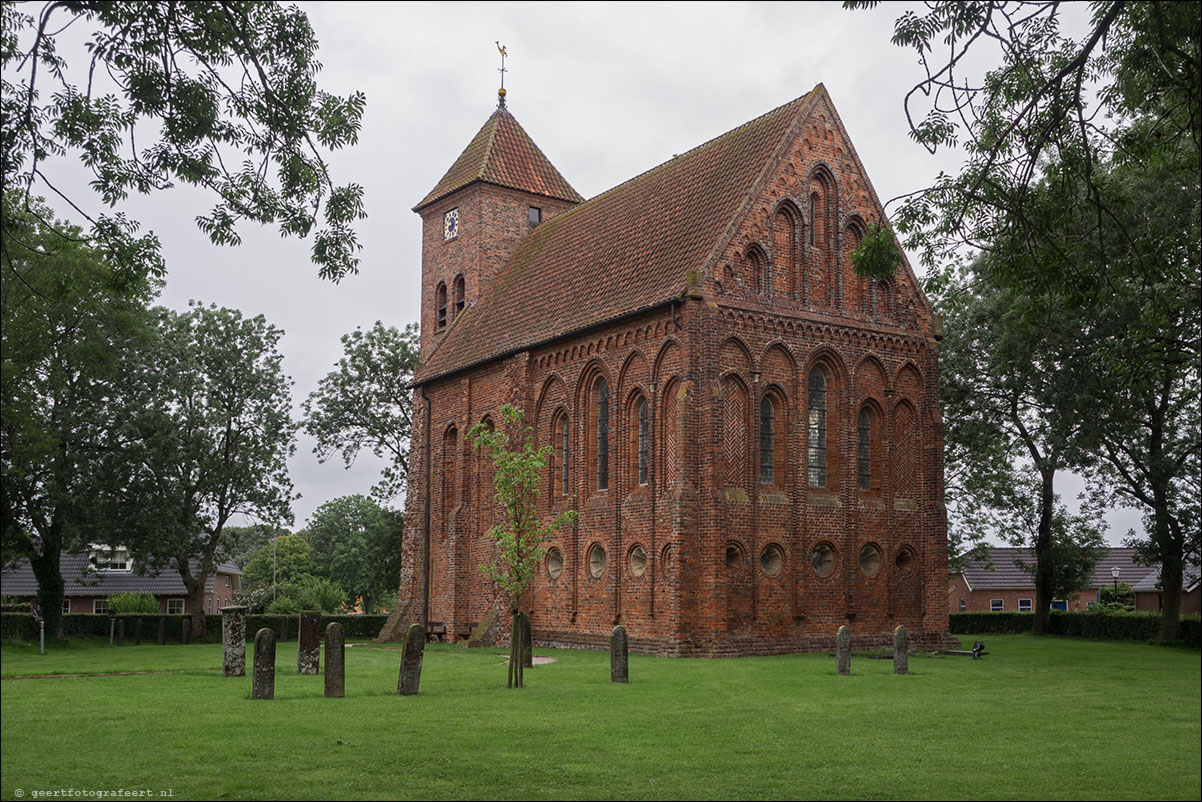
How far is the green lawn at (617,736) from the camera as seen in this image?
11.1 meters

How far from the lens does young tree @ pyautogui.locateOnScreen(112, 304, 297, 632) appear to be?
4159 cm

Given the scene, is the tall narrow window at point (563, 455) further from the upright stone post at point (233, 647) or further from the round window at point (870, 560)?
the upright stone post at point (233, 647)

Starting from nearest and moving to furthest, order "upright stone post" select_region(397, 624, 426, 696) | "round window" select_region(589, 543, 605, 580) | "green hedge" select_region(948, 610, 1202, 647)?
1. "upright stone post" select_region(397, 624, 426, 696)
2. "round window" select_region(589, 543, 605, 580)
3. "green hedge" select_region(948, 610, 1202, 647)

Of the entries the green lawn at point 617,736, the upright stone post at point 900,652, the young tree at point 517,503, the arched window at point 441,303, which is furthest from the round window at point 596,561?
the arched window at point 441,303

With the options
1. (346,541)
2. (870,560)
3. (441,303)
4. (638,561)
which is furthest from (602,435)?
(346,541)

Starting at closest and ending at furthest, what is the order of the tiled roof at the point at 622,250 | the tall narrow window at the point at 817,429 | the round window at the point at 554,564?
the tall narrow window at the point at 817,429, the tiled roof at the point at 622,250, the round window at the point at 554,564

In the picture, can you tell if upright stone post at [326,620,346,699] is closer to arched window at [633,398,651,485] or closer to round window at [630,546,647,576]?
round window at [630,546,647,576]

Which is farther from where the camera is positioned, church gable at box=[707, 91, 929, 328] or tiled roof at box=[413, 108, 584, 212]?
tiled roof at box=[413, 108, 584, 212]

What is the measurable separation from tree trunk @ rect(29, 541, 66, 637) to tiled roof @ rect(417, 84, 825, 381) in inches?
549

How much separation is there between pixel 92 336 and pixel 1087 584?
38761mm

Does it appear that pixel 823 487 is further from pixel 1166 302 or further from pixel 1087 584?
pixel 1087 584

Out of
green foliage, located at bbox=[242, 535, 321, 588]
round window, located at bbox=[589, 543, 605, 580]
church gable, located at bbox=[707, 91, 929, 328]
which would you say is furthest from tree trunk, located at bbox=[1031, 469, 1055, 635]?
green foliage, located at bbox=[242, 535, 321, 588]

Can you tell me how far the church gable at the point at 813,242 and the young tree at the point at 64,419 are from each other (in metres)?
15.6

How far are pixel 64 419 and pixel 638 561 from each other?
20.3 m
